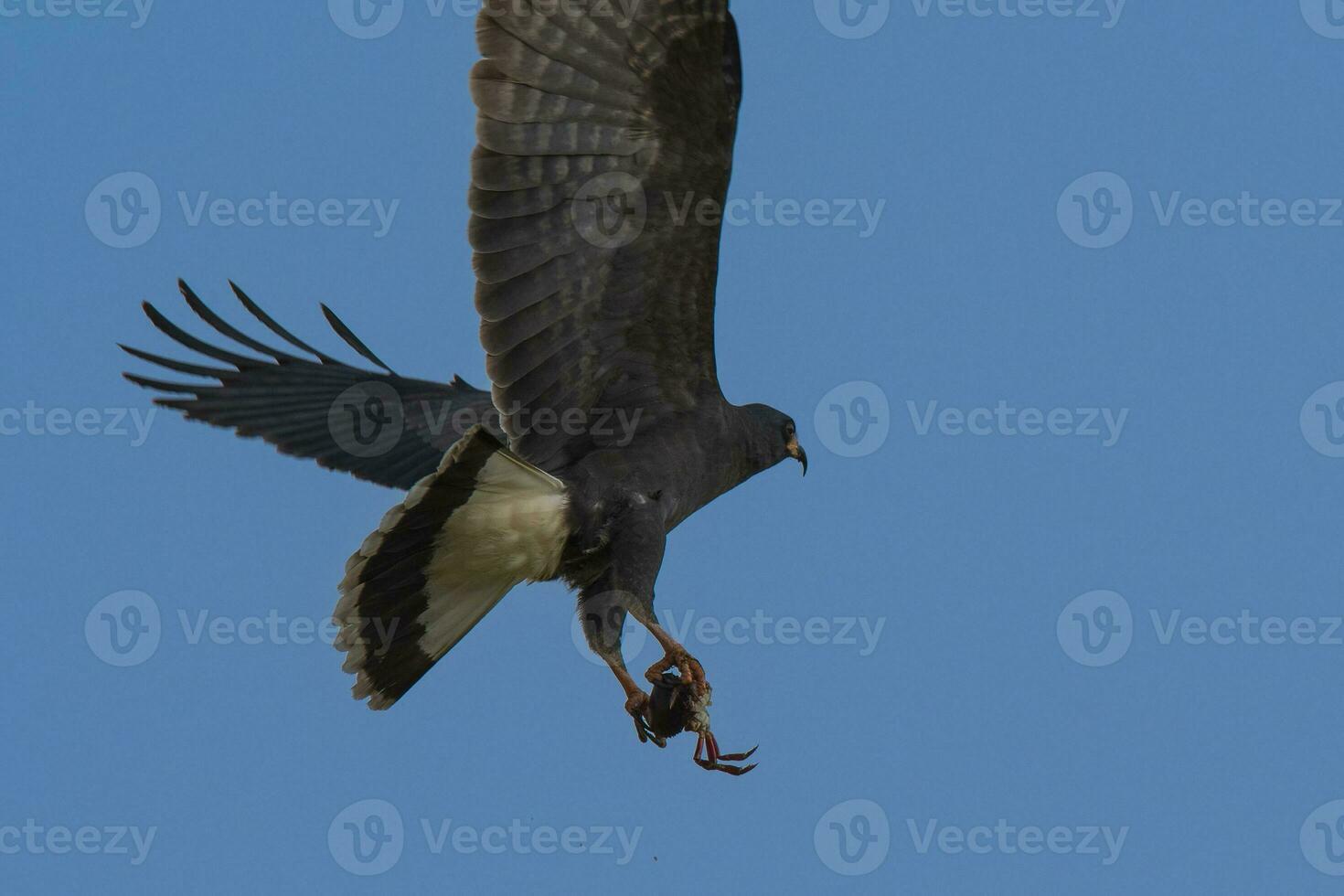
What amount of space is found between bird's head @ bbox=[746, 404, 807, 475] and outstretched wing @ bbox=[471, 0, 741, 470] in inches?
28.9

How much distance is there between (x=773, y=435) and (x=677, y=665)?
1694mm

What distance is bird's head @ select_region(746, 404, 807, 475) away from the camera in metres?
7.74

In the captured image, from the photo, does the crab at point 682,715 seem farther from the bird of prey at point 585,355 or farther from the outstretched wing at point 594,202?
the outstretched wing at point 594,202

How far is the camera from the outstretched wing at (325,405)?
7883 millimetres

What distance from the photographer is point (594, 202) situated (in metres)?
6.56

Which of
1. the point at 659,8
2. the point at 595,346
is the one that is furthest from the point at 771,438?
the point at 659,8

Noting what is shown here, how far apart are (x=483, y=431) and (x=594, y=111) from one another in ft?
4.32

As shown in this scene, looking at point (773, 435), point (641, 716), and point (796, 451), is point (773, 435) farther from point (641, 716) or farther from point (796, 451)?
point (641, 716)

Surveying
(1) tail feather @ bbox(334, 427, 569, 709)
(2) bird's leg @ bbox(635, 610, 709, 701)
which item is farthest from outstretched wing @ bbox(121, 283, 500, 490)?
(2) bird's leg @ bbox(635, 610, 709, 701)

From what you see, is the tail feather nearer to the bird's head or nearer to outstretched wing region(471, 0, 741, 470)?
outstretched wing region(471, 0, 741, 470)

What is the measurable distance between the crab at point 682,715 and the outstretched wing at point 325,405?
2.00 meters

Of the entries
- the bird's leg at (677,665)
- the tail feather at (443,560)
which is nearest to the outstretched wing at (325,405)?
the tail feather at (443,560)

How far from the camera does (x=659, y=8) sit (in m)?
6.23

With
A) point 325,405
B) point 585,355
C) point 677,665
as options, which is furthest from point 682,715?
point 325,405
